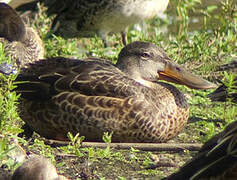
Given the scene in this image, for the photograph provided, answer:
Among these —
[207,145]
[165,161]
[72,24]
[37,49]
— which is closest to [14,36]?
[37,49]

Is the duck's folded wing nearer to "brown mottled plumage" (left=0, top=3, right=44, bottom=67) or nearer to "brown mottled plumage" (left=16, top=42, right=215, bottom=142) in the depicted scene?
"brown mottled plumage" (left=16, top=42, right=215, bottom=142)

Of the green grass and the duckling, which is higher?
the duckling

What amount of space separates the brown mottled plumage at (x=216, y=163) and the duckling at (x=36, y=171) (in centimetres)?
111

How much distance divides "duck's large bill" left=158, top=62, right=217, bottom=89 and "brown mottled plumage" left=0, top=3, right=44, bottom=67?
78.1 inches

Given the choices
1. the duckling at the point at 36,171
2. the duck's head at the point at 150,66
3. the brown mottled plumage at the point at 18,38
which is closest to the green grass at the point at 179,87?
the duckling at the point at 36,171

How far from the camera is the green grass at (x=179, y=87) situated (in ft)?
14.6

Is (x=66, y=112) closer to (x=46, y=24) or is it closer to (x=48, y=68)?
(x=48, y=68)

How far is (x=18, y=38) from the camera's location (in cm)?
732

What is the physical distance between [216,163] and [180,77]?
303cm

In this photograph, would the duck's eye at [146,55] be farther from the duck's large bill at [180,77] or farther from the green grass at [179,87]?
the green grass at [179,87]

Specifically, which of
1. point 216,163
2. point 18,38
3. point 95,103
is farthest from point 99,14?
point 216,163

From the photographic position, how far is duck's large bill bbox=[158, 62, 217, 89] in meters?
5.69

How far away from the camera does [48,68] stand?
5.41 meters

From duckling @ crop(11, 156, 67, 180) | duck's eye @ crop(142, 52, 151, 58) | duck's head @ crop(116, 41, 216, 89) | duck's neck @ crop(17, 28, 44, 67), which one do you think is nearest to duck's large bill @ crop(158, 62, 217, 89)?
duck's head @ crop(116, 41, 216, 89)
